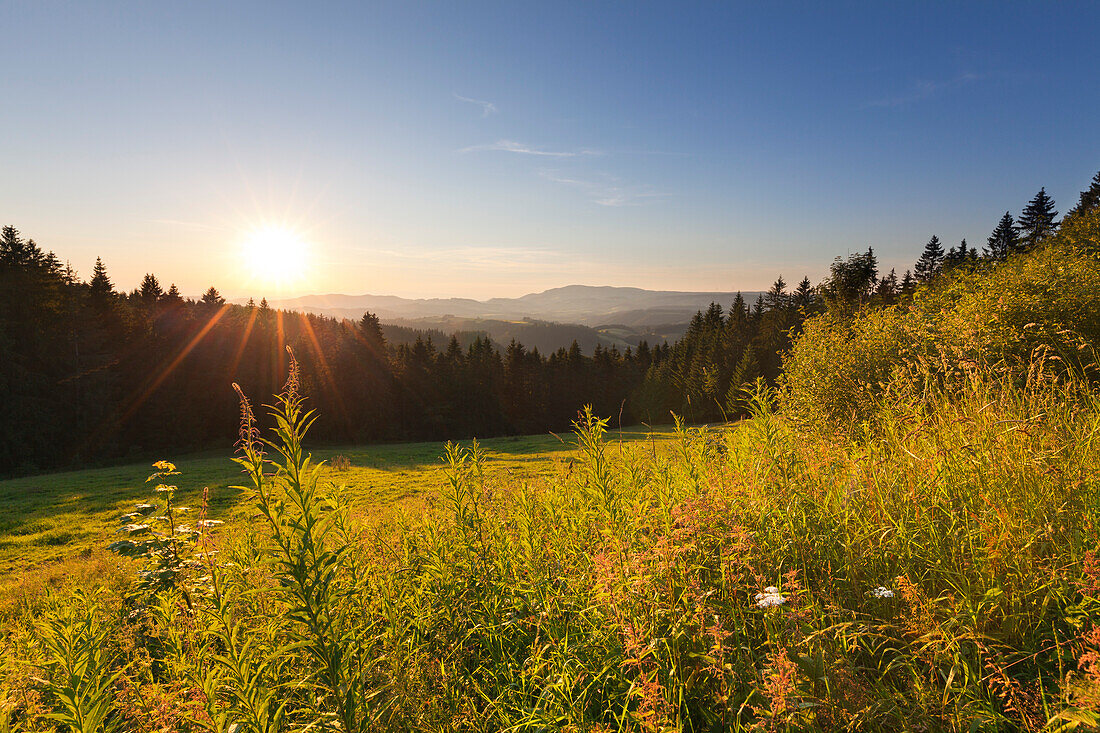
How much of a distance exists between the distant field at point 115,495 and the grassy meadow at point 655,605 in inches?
109

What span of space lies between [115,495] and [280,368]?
39.9m

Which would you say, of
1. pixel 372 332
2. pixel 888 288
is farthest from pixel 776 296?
pixel 372 332

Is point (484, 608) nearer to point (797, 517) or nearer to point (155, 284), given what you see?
point (797, 517)

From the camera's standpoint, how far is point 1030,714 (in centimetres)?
200

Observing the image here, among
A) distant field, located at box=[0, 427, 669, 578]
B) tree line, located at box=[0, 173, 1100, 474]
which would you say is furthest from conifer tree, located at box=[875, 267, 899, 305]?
distant field, located at box=[0, 427, 669, 578]

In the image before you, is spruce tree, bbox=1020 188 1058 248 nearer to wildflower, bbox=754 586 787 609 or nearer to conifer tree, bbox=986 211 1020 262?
conifer tree, bbox=986 211 1020 262

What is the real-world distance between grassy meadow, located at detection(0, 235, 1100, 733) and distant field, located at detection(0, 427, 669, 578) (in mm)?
2762

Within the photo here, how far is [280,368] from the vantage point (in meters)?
54.6

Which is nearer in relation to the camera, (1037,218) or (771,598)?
(771,598)

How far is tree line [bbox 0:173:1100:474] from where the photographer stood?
35.4 m

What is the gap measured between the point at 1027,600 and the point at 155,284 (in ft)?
236

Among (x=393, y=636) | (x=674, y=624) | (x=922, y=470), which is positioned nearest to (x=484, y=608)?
(x=393, y=636)

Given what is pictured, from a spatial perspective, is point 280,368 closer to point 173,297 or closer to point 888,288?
point 173,297

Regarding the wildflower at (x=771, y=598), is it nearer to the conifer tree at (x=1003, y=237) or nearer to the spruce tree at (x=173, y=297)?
the spruce tree at (x=173, y=297)
